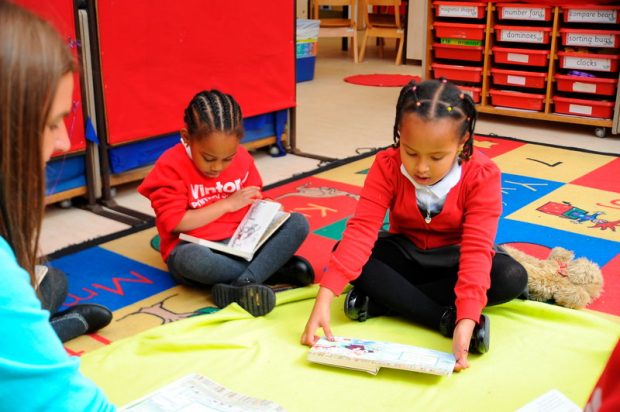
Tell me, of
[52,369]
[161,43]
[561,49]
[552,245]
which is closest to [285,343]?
[52,369]

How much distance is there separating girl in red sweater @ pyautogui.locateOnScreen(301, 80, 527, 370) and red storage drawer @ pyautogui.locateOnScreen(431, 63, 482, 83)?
2287 millimetres

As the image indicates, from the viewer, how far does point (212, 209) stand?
178 cm

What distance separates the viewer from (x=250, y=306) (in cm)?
159

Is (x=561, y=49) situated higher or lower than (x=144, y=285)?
higher

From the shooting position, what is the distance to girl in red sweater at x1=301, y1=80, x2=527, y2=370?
1.37 m

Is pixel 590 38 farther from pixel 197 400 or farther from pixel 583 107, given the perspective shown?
pixel 197 400

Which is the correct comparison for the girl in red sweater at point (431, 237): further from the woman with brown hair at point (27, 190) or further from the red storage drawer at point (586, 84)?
the red storage drawer at point (586, 84)

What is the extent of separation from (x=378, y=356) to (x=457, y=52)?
109 inches

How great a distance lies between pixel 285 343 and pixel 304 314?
150 millimetres

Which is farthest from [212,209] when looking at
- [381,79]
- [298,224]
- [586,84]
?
[381,79]

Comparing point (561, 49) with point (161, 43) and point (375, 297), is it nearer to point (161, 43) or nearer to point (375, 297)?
point (161, 43)

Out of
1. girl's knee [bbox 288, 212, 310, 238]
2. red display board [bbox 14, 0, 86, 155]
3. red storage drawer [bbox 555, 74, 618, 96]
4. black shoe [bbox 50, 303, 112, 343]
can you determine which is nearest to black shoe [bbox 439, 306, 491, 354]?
girl's knee [bbox 288, 212, 310, 238]

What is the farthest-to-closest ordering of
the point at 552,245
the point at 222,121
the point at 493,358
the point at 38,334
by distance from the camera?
the point at 552,245 < the point at 222,121 < the point at 493,358 < the point at 38,334

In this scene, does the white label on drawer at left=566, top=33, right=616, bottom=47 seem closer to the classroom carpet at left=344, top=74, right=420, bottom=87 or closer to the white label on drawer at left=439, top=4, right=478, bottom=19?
the white label on drawer at left=439, top=4, right=478, bottom=19
